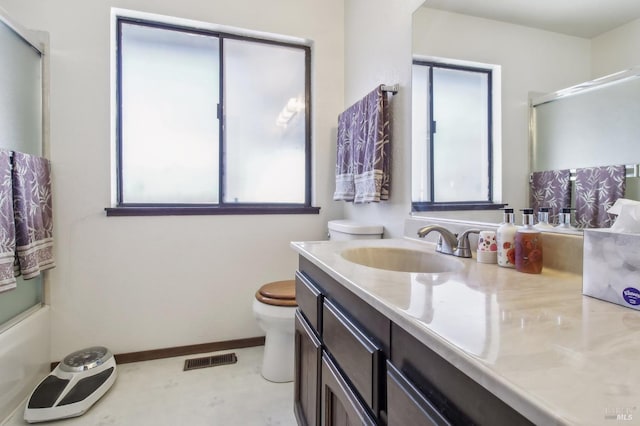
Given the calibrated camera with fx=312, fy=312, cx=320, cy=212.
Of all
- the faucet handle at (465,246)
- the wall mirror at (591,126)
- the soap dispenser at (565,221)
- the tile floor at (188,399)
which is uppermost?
the wall mirror at (591,126)

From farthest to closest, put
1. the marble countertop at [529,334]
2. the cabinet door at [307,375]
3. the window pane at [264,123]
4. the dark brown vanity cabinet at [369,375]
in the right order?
the window pane at [264,123] < the cabinet door at [307,375] < the dark brown vanity cabinet at [369,375] < the marble countertop at [529,334]

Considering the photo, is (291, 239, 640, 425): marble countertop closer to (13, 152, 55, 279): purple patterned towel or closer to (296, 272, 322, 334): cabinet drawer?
(296, 272, 322, 334): cabinet drawer

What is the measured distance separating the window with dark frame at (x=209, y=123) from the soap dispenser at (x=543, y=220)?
1.49m

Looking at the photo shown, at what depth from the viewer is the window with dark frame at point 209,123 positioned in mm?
1992

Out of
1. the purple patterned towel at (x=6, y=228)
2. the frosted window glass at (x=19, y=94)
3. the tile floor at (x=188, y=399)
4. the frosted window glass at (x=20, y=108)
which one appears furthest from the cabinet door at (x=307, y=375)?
the frosted window glass at (x=19, y=94)

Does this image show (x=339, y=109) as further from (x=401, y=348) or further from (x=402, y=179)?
(x=401, y=348)

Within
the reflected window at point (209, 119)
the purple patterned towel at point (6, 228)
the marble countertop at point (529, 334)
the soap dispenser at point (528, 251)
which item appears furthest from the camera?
the reflected window at point (209, 119)

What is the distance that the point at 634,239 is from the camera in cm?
62

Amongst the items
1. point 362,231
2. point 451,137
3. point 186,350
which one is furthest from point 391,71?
point 186,350

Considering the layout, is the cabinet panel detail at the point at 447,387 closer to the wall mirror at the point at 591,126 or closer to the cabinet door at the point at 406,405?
the cabinet door at the point at 406,405

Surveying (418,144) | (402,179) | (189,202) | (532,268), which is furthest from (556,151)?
(189,202)

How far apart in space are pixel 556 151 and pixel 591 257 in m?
0.39

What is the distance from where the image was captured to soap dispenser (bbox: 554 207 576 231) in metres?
0.89

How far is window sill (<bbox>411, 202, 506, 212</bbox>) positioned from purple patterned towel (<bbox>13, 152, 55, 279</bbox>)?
1868 millimetres
